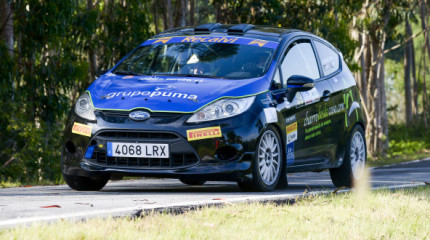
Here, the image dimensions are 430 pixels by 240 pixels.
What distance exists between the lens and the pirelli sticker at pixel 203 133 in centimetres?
743

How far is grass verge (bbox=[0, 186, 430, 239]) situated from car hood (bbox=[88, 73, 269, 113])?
1284 mm

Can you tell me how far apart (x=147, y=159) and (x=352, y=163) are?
3.34 m

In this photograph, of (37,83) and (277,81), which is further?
(37,83)

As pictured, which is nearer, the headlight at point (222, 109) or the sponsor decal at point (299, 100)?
the headlight at point (222, 109)

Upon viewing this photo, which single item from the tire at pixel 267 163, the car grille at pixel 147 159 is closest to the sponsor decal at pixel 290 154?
the tire at pixel 267 163

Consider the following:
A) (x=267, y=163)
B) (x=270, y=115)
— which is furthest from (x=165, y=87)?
(x=267, y=163)

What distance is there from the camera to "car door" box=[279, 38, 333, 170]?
8484mm

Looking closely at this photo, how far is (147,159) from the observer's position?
751 cm

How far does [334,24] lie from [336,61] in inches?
443

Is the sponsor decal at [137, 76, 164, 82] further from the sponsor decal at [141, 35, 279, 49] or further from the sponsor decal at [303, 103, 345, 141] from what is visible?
the sponsor decal at [303, 103, 345, 141]

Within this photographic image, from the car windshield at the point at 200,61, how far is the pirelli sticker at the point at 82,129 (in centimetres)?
104

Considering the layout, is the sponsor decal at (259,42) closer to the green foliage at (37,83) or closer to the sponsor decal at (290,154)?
the sponsor decal at (290,154)

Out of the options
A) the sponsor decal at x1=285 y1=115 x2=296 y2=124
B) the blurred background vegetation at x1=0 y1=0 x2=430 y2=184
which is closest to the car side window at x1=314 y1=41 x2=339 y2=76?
the sponsor decal at x1=285 y1=115 x2=296 y2=124

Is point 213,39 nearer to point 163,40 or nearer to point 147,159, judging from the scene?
point 163,40
